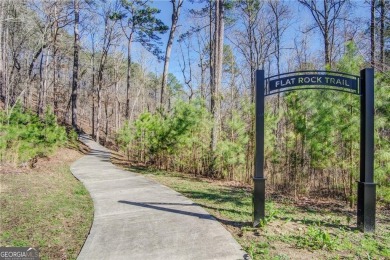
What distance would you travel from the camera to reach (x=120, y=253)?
3.25 metres

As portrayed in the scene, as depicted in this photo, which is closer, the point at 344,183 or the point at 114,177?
the point at 344,183

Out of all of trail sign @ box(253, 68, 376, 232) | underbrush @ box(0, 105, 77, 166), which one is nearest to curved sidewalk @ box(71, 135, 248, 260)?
trail sign @ box(253, 68, 376, 232)

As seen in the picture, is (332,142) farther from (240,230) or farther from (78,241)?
(78,241)

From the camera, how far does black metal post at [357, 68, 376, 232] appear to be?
4016 millimetres

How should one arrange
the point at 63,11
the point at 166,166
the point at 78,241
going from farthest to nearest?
the point at 63,11, the point at 166,166, the point at 78,241

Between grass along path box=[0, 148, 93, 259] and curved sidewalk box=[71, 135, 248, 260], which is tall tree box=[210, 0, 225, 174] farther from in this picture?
grass along path box=[0, 148, 93, 259]

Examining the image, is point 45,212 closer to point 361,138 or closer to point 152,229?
point 152,229

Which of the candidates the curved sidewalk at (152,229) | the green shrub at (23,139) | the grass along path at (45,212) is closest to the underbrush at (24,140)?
the green shrub at (23,139)

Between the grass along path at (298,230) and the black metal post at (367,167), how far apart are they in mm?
227

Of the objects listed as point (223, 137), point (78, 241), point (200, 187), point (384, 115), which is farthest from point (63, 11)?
point (384, 115)

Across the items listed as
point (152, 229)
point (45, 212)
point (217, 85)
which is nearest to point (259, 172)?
point (152, 229)

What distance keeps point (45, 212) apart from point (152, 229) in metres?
2.20

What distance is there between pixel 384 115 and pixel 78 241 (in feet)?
21.0

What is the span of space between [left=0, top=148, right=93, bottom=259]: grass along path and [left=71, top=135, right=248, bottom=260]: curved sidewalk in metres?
0.24
